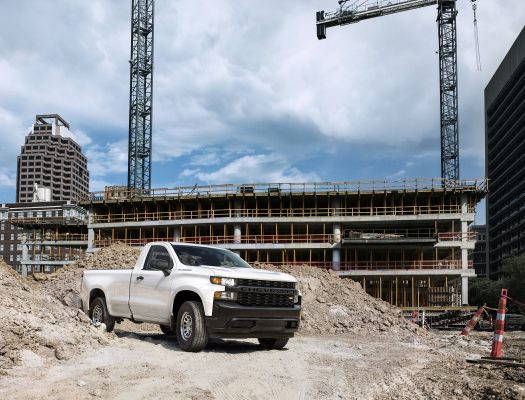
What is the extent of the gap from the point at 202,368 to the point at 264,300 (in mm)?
2004

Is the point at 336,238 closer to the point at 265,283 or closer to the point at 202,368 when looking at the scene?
the point at 265,283

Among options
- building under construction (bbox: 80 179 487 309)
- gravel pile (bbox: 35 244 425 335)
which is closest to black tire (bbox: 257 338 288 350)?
gravel pile (bbox: 35 244 425 335)

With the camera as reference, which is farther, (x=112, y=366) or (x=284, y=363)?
(x=284, y=363)

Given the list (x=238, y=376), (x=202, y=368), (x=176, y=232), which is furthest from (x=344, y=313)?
(x=176, y=232)

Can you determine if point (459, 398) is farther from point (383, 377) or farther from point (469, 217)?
point (469, 217)

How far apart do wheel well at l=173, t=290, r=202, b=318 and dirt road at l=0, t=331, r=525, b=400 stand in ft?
2.43

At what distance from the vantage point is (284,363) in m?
9.44

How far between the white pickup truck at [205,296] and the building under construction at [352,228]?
4377cm

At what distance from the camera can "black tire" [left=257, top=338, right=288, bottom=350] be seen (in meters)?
11.0

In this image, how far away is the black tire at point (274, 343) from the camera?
36.0 ft

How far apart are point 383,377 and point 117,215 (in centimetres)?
6154

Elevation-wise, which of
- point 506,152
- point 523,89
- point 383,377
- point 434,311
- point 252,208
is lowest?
point 434,311

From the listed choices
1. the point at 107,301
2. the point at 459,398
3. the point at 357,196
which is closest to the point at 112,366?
the point at 107,301

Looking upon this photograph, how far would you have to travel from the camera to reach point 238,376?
811 centimetres
